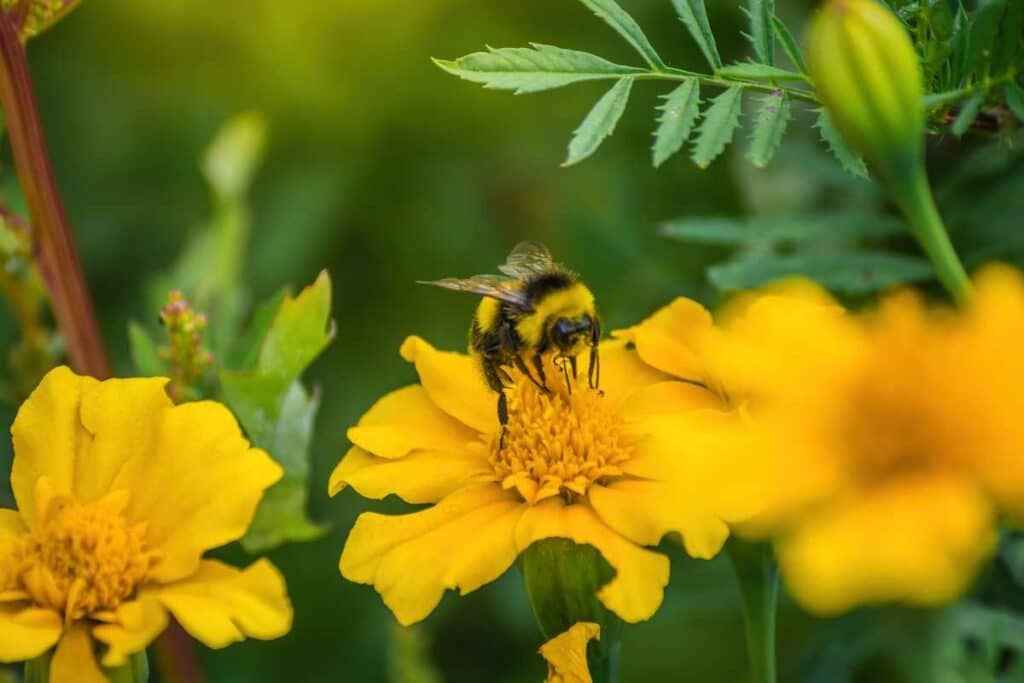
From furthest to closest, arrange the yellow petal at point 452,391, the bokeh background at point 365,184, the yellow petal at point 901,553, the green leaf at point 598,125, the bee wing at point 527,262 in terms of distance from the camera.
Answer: the bokeh background at point 365,184
the bee wing at point 527,262
the yellow petal at point 452,391
the green leaf at point 598,125
the yellow petal at point 901,553

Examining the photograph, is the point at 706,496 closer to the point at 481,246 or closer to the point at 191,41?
the point at 481,246

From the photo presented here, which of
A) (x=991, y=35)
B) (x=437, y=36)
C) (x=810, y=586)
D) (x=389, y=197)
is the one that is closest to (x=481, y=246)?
(x=389, y=197)

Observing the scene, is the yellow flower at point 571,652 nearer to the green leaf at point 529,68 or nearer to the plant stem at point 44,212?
the green leaf at point 529,68

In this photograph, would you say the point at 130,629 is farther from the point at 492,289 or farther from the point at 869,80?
the point at 869,80

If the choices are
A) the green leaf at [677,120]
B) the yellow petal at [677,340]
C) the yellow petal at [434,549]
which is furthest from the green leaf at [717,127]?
the yellow petal at [434,549]

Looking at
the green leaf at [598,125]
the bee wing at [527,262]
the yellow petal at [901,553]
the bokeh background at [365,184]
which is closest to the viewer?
the yellow petal at [901,553]

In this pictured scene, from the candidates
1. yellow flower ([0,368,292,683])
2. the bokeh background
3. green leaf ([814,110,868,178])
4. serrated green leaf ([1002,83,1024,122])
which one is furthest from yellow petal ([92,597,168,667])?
the bokeh background
